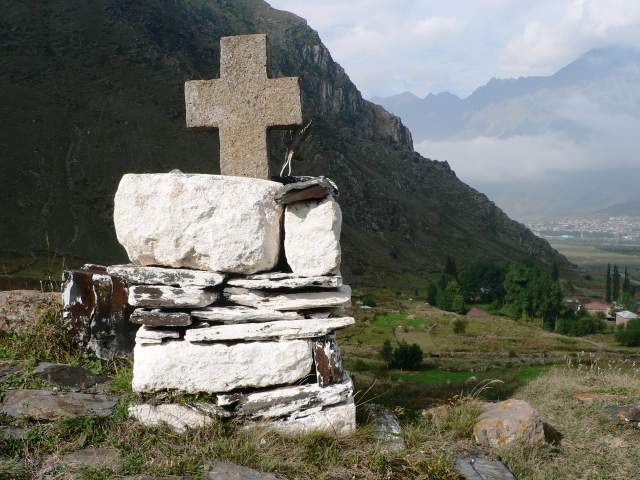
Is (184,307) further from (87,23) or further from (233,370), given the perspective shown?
(87,23)

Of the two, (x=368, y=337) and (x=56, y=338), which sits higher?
(x=56, y=338)

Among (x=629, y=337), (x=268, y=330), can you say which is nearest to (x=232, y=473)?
(x=268, y=330)

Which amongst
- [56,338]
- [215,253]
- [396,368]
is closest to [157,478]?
[215,253]

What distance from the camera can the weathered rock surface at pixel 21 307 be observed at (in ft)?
25.3

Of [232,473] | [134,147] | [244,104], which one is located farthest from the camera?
[134,147]

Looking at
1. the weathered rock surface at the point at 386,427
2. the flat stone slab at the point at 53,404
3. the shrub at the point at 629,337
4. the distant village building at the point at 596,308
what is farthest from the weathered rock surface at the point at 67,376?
the distant village building at the point at 596,308

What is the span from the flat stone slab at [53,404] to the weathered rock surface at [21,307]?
7.31 ft

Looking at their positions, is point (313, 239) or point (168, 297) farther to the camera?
point (313, 239)

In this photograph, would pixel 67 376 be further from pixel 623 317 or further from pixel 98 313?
pixel 623 317

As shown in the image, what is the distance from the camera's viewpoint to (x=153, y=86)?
101 meters

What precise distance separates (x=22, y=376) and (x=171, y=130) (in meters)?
88.2

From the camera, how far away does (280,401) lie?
5.45m

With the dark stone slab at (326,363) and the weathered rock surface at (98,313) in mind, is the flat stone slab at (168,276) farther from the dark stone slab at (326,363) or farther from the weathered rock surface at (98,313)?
the weathered rock surface at (98,313)

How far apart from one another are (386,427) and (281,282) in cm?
199
